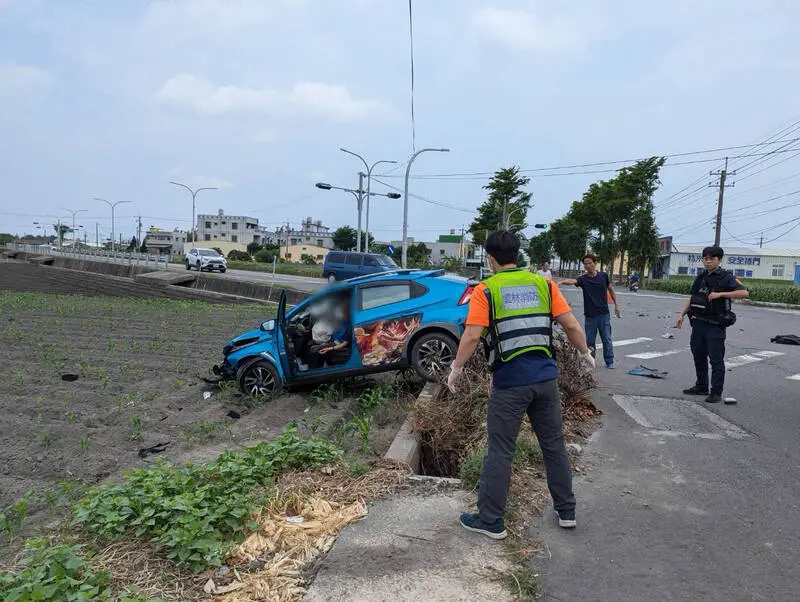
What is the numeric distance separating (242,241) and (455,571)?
14515 cm

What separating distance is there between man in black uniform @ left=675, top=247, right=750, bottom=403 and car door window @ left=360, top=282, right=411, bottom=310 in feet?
11.6

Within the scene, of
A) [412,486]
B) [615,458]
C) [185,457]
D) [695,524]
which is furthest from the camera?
[185,457]

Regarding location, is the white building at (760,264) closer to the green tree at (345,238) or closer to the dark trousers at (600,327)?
the green tree at (345,238)

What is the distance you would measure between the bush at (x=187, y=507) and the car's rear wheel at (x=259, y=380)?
363 centimetres

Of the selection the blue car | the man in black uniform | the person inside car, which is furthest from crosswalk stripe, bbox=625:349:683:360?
the person inside car

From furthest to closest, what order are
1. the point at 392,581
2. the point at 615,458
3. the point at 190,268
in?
the point at 190,268 < the point at 615,458 < the point at 392,581

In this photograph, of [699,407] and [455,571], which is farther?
[699,407]

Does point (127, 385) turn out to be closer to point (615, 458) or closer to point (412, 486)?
point (412, 486)

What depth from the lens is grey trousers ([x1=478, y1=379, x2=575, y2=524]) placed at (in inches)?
144

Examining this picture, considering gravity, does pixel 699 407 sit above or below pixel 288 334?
below

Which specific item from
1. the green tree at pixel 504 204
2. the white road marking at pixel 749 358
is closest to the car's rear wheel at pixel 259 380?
the white road marking at pixel 749 358

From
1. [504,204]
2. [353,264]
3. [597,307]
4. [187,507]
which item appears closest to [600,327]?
[597,307]

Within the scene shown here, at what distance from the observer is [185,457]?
231 inches

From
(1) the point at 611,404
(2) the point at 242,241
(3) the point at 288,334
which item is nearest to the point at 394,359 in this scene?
(3) the point at 288,334
